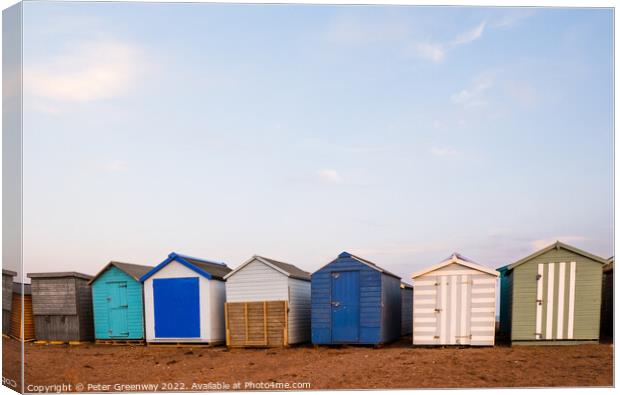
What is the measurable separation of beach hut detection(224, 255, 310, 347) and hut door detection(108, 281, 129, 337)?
3.96 metres

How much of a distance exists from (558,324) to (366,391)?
6.55m

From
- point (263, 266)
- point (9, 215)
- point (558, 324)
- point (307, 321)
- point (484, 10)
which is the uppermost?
point (484, 10)

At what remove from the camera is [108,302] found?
17.0 metres

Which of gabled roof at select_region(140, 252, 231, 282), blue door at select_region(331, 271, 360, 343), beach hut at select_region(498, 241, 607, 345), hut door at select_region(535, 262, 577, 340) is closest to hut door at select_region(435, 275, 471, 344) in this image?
beach hut at select_region(498, 241, 607, 345)

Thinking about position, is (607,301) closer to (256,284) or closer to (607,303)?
(607,303)

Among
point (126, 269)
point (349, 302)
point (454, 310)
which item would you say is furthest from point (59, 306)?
point (454, 310)

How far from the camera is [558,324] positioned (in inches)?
513

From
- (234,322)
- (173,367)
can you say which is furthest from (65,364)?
(234,322)

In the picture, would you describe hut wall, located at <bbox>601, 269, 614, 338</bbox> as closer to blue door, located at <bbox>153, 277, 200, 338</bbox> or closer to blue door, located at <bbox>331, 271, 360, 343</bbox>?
blue door, located at <bbox>331, 271, 360, 343</bbox>

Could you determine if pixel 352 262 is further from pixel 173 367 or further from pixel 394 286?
pixel 173 367

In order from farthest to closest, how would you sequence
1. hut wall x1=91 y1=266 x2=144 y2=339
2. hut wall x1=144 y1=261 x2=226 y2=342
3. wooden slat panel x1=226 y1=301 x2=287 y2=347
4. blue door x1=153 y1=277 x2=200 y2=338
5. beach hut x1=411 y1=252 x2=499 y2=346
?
hut wall x1=91 y1=266 x2=144 y2=339 < blue door x1=153 y1=277 x2=200 y2=338 < hut wall x1=144 y1=261 x2=226 y2=342 < wooden slat panel x1=226 y1=301 x2=287 y2=347 < beach hut x1=411 y1=252 x2=499 y2=346

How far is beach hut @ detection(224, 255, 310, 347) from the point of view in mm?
15234

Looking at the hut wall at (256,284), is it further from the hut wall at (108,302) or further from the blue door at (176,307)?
the hut wall at (108,302)

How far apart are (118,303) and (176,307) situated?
244 centimetres
